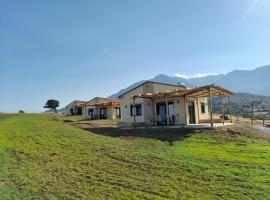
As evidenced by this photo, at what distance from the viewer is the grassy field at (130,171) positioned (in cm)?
756

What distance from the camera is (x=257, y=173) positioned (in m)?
9.12

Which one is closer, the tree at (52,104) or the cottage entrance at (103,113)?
the cottage entrance at (103,113)

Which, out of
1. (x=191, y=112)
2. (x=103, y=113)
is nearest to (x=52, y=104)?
(x=103, y=113)

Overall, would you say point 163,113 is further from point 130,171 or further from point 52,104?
point 52,104

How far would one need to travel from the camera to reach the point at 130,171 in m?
9.52

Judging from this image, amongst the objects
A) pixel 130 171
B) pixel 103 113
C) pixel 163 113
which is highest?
pixel 103 113

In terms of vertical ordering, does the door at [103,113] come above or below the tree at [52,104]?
below

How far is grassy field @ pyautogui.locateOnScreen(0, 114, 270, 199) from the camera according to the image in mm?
7562

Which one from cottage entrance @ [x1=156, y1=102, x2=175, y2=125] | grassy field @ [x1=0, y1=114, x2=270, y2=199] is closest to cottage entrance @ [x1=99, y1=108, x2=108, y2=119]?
cottage entrance @ [x1=156, y1=102, x2=175, y2=125]

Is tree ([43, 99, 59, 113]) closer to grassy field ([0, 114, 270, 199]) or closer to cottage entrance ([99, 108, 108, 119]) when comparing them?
cottage entrance ([99, 108, 108, 119])

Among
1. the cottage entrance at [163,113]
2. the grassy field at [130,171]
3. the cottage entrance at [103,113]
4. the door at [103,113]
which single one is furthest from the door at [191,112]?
the door at [103,113]

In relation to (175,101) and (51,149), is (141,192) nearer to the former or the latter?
(51,149)

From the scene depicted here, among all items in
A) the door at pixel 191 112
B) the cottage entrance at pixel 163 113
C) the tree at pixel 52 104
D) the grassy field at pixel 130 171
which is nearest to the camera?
the grassy field at pixel 130 171

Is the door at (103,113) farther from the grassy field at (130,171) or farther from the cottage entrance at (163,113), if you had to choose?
the grassy field at (130,171)
